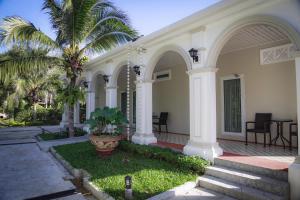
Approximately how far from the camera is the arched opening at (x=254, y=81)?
7.12 m

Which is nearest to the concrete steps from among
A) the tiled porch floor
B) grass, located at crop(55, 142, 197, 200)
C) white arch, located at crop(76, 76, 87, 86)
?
grass, located at crop(55, 142, 197, 200)

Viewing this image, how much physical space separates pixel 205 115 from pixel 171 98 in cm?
547

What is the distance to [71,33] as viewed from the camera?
9875 mm

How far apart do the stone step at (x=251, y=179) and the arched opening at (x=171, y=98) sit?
4849 millimetres

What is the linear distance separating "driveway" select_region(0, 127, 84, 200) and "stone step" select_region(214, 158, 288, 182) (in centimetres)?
342

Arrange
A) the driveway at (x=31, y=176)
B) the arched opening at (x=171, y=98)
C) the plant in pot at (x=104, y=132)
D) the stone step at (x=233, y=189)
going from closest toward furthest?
the stone step at (x=233, y=189)
the driveway at (x=31, y=176)
the plant in pot at (x=104, y=132)
the arched opening at (x=171, y=98)

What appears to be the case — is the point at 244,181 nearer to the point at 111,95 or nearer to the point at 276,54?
the point at 276,54

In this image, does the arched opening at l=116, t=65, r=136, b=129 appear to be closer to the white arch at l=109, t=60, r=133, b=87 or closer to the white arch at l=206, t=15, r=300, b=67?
the white arch at l=109, t=60, r=133, b=87

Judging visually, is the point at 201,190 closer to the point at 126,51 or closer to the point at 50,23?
the point at 126,51

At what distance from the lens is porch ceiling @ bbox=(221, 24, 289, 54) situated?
6.49m

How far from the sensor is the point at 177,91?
37.0 feet

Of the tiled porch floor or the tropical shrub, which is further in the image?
the tropical shrub

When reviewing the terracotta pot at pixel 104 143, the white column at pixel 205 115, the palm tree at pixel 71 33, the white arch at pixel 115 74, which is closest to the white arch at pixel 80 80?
the palm tree at pixel 71 33

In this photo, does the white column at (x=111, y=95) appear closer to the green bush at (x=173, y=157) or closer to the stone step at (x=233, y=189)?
the green bush at (x=173, y=157)
